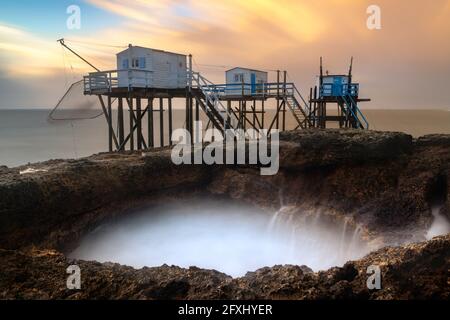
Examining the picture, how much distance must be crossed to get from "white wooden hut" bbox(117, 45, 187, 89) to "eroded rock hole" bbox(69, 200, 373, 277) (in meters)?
9.54

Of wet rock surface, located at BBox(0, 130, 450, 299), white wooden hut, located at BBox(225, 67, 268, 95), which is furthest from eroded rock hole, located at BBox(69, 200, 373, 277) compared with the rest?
white wooden hut, located at BBox(225, 67, 268, 95)

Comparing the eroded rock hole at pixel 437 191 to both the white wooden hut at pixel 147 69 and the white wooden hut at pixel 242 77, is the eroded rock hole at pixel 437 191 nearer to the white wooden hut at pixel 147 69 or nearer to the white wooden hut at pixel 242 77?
Answer: the white wooden hut at pixel 147 69

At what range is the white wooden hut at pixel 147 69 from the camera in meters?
21.6

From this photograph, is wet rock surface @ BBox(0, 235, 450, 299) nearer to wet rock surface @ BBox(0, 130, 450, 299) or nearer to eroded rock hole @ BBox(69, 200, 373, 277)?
wet rock surface @ BBox(0, 130, 450, 299)

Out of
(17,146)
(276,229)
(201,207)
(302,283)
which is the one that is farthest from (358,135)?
(17,146)

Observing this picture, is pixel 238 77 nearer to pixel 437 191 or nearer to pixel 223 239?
pixel 223 239

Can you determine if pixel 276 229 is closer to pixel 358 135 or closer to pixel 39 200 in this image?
pixel 358 135

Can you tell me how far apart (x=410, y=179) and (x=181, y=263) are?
333 inches

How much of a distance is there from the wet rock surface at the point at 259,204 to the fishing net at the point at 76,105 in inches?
425

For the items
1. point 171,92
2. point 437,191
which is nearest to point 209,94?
point 171,92

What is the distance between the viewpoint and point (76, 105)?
2573 centimetres

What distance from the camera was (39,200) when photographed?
425 inches

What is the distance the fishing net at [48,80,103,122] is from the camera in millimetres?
24062

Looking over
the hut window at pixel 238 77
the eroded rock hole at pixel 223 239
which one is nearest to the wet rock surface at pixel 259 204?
the eroded rock hole at pixel 223 239
